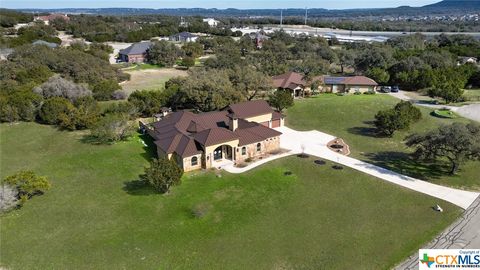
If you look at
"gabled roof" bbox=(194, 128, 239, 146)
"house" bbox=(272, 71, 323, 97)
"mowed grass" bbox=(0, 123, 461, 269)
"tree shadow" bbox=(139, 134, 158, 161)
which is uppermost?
"house" bbox=(272, 71, 323, 97)

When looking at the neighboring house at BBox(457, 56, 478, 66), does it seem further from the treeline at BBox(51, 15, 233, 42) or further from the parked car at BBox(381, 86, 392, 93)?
the treeline at BBox(51, 15, 233, 42)

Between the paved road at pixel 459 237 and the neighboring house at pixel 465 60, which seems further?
the neighboring house at pixel 465 60

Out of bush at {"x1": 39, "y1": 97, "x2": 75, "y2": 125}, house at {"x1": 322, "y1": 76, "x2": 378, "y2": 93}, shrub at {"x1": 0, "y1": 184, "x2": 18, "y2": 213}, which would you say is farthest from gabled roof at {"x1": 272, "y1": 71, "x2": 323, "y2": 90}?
shrub at {"x1": 0, "y1": 184, "x2": 18, "y2": 213}

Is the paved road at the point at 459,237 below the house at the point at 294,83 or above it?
below

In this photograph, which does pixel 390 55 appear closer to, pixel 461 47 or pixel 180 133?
pixel 461 47

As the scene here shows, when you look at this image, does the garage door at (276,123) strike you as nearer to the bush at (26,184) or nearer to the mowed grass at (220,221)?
the mowed grass at (220,221)

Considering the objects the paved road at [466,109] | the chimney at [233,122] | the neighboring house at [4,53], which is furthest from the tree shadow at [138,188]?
the neighboring house at [4,53]

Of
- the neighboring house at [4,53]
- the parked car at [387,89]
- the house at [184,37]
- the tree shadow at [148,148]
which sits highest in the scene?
the house at [184,37]
